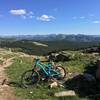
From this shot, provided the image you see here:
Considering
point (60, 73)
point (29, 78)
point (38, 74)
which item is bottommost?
point (29, 78)

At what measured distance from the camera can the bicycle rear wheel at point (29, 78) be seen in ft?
55.3

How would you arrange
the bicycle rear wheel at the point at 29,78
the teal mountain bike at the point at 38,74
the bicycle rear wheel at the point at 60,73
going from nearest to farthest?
the bicycle rear wheel at the point at 29,78 < the teal mountain bike at the point at 38,74 < the bicycle rear wheel at the point at 60,73

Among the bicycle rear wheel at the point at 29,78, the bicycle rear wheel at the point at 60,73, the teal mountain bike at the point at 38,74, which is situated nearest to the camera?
the bicycle rear wheel at the point at 29,78

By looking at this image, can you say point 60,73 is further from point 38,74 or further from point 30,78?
point 30,78

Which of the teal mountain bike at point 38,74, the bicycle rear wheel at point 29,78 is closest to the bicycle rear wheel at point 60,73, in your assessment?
the teal mountain bike at point 38,74

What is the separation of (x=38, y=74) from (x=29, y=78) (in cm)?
75

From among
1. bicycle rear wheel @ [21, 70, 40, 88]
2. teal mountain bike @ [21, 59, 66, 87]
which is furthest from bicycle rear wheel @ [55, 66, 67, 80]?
bicycle rear wheel @ [21, 70, 40, 88]

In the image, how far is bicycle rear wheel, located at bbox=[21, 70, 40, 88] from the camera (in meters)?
16.9

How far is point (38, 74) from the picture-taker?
16.9 metres

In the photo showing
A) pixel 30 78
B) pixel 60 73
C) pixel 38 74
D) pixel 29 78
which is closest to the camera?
pixel 38 74

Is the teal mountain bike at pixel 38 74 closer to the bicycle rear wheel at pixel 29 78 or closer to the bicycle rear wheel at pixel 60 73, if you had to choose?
the bicycle rear wheel at pixel 29 78

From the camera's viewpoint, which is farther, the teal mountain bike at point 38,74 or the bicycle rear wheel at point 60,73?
the bicycle rear wheel at point 60,73

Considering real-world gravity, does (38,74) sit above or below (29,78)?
above

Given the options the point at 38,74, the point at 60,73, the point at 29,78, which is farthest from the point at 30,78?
the point at 60,73
